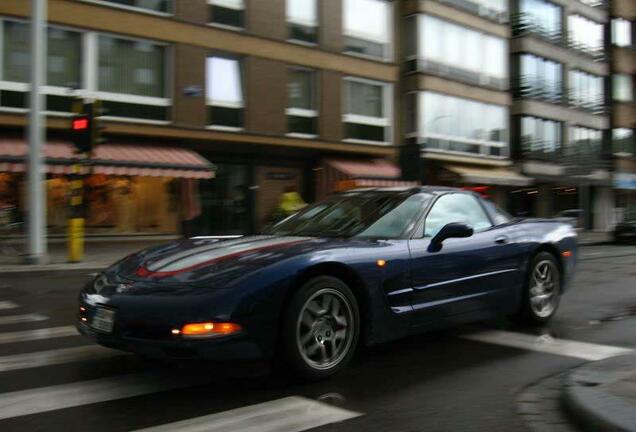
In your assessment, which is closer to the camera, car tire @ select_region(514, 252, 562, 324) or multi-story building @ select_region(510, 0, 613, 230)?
car tire @ select_region(514, 252, 562, 324)

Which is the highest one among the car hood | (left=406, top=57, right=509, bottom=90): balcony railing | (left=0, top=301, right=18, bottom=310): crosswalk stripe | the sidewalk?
(left=406, top=57, right=509, bottom=90): balcony railing

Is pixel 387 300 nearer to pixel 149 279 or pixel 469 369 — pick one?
pixel 469 369

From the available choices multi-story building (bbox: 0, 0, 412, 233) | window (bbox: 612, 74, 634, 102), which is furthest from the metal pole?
window (bbox: 612, 74, 634, 102)

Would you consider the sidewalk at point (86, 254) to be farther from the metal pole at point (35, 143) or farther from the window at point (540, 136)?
the window at point (540, 136)

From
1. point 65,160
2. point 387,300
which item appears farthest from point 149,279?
point 65,160

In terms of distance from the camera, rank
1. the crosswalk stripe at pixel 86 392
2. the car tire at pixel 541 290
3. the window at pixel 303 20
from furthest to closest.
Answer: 1. the window at pixel 303 20
2. the car tire at pixel 541 290
3. the crosswalk stripe at pixel 86 392

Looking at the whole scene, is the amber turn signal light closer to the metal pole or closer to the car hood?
the car hood

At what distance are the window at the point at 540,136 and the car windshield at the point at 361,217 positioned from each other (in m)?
25.9

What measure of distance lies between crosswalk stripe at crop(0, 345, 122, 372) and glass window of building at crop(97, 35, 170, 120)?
13206 millimetres

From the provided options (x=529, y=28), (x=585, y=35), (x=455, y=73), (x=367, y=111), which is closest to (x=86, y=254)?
(x=367, y=111)

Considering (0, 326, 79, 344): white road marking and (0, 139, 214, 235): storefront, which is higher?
(0, 139, 214, 235): storefront

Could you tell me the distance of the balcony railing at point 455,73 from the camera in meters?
24.9

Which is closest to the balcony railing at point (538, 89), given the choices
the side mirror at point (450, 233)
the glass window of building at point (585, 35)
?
the glass window of building at point (585, 35)

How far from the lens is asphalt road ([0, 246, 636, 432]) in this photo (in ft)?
11.4
